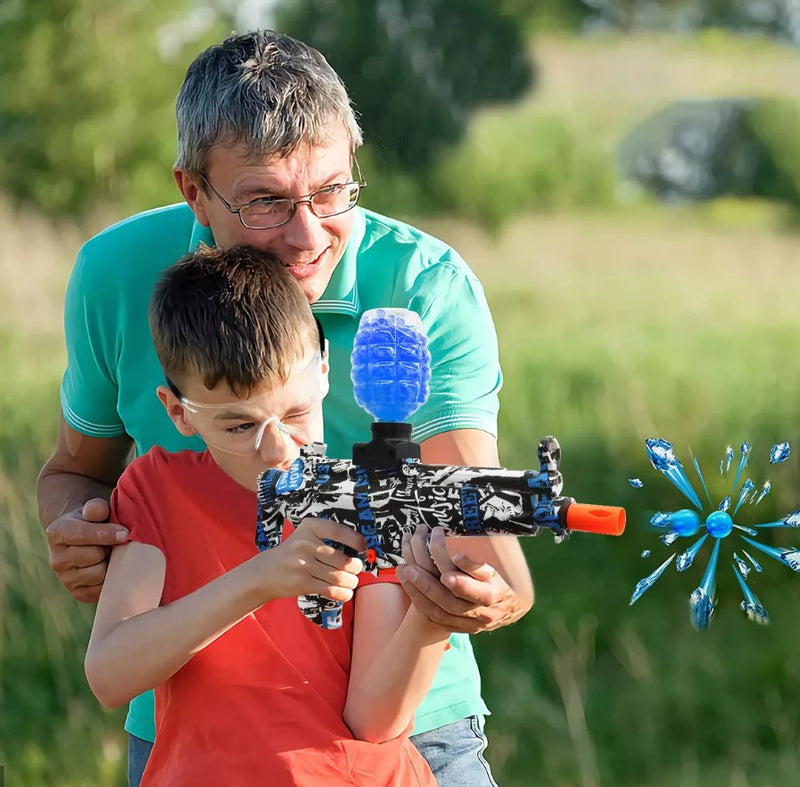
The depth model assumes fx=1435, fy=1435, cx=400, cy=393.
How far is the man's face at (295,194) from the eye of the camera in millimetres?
2631

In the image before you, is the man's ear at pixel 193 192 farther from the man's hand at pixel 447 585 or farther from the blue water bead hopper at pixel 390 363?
the man's hand at pixel 447 585

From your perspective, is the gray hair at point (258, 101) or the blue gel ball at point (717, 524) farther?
the gray hair at point (258, 101)

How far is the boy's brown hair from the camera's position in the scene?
238cm

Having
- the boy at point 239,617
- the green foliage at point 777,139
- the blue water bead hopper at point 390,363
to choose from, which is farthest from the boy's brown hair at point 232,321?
the green foliage at point 777,139

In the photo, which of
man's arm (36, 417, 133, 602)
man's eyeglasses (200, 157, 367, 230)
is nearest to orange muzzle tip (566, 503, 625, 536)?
man's eyeglasses (200, 157, 367, 230)

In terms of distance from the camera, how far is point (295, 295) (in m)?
2.48

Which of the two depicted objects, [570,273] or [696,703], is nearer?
[696,703]

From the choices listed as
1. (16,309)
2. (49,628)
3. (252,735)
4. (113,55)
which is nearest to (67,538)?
(252,735)

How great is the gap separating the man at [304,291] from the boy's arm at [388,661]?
0.08 m

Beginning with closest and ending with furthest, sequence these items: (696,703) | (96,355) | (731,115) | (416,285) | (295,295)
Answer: (295,295)
(416,285)
(96,355)
(696,703)
(731,115)

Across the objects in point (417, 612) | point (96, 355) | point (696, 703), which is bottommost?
point (696, 703)

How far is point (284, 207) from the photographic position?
263cm

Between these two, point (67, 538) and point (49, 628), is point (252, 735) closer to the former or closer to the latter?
point (67, 538)

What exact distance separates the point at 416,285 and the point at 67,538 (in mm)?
841
